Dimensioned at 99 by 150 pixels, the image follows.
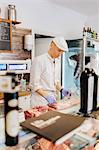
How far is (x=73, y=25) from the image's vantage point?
16.4ft

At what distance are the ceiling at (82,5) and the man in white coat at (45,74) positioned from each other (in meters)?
2.18

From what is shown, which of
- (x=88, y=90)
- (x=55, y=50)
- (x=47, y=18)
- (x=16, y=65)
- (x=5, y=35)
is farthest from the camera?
(x=47, y=18)

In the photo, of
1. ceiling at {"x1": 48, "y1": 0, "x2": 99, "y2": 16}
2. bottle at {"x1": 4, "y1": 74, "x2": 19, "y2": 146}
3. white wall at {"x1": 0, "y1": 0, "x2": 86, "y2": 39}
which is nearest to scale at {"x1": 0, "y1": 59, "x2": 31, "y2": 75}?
white wall at {"x1": 0, "y1": 0, "x2": 86, "y2": 39}

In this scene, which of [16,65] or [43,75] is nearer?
[43,75]

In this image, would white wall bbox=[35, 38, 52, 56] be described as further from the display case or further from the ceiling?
the display case

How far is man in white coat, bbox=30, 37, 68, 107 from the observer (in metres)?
2.33

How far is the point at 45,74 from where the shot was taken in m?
2.46

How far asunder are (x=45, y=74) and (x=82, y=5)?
9.07 ft

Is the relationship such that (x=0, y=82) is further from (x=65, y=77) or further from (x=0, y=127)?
(x=65, y=77)

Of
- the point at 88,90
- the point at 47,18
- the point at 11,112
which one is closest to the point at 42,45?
the point at 47,18

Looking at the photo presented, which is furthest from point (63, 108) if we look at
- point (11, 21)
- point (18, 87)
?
point (11, 21)

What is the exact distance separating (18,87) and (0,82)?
8cm

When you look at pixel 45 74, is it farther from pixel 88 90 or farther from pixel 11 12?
pixel 11 12

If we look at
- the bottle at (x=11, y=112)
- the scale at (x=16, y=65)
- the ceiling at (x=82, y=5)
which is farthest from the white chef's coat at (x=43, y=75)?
the ceiling at (x=82, y=5)
